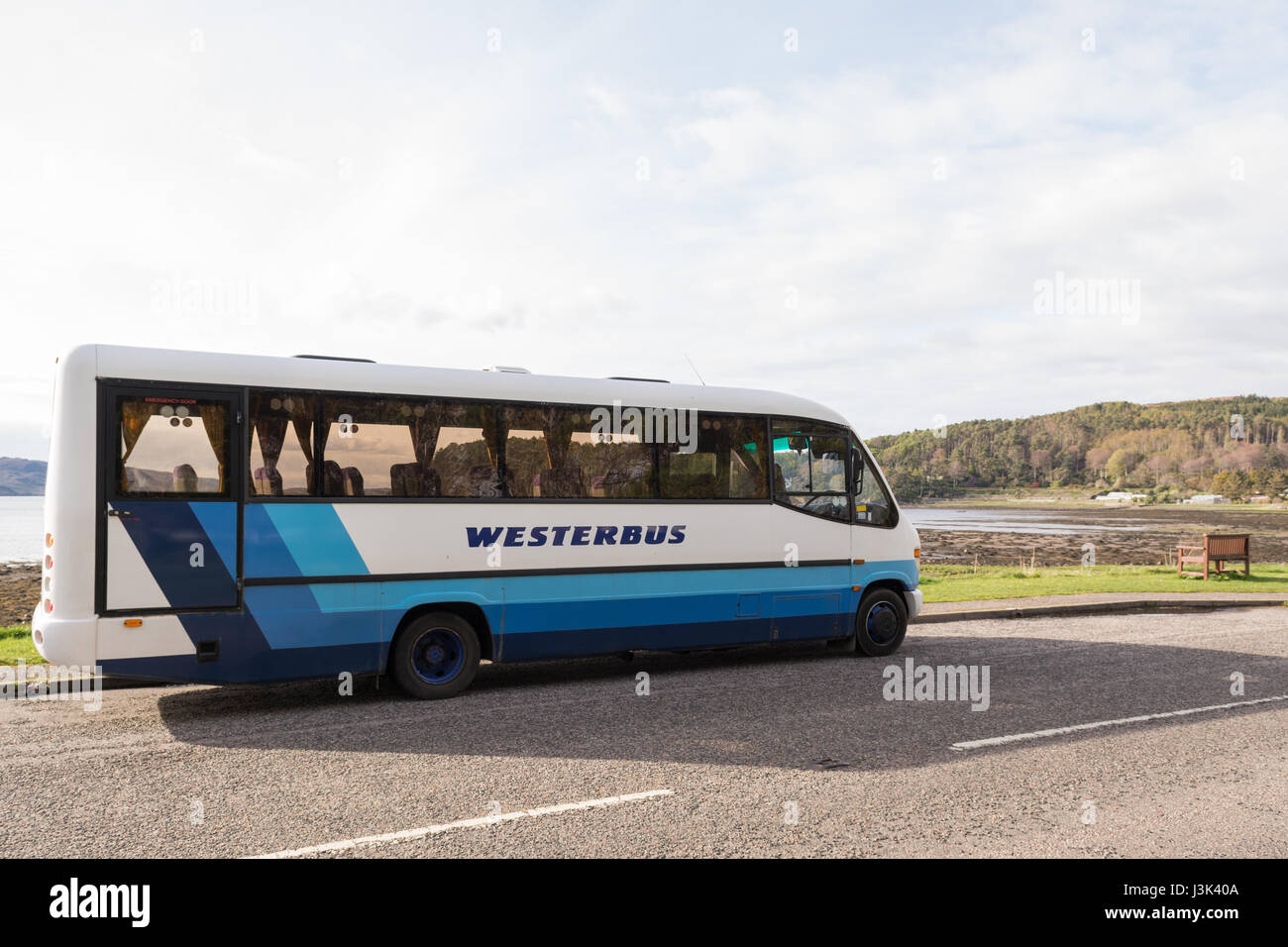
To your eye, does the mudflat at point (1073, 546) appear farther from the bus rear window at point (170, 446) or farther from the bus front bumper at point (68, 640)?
the bus front bumper at point (68, 640)

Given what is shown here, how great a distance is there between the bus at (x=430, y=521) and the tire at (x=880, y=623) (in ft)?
0.09

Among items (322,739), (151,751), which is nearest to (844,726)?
(322,739)

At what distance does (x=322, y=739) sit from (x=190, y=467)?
249 centimetres

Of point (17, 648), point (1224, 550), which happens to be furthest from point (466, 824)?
point (1224, 550)

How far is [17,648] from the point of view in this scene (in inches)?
428

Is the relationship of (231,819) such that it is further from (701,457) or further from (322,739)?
(701,457)

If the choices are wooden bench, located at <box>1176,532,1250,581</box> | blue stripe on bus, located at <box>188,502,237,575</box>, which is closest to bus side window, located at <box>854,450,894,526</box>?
blue stripe on bus, located at <box>188,502,237,575</box>

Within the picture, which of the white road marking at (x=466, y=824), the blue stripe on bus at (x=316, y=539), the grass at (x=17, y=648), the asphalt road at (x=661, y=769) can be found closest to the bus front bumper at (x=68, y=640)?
the asphalt road at (x=661, y=769)

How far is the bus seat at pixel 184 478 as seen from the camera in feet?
24.1

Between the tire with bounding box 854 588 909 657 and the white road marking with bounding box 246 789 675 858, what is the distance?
19.2ft

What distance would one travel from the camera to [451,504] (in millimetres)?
8453

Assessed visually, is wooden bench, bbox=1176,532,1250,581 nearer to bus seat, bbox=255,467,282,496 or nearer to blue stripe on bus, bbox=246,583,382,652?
blue stripe on bus, bbox=246,583,382,652

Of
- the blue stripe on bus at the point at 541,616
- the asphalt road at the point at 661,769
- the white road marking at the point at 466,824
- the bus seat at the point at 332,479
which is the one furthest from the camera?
the bus seat at the point at 332,479
